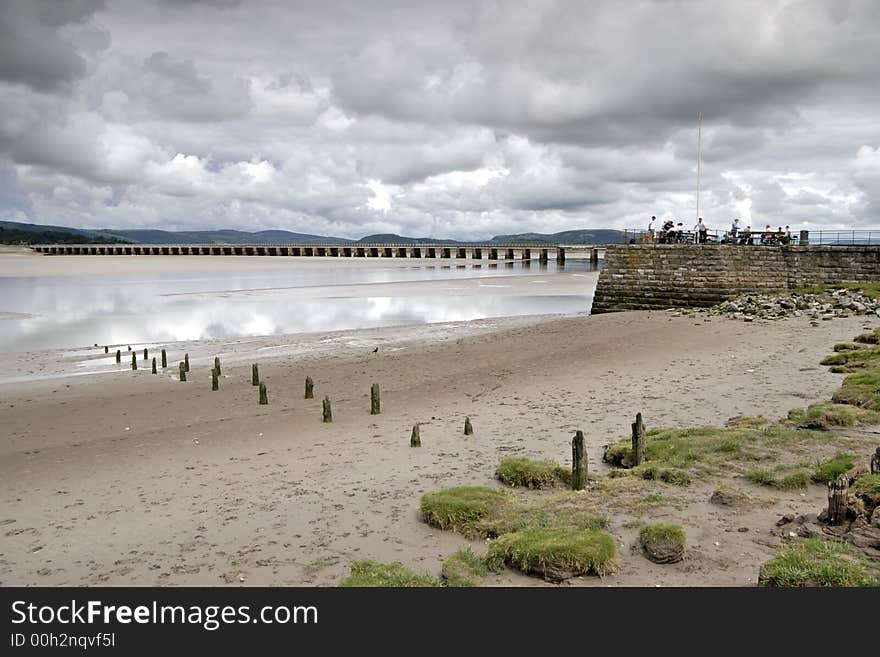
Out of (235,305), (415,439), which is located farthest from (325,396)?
(235,305)

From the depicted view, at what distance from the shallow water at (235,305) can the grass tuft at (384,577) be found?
23218mm

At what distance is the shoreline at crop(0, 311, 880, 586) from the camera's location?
7609mm

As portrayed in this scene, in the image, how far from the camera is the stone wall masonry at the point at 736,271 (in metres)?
34.1

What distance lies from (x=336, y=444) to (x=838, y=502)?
27.1ft

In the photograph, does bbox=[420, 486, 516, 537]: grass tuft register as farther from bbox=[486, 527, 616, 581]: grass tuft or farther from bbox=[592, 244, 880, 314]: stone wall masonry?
bbox=[592, 244, 880, 314]: stone wall masonry

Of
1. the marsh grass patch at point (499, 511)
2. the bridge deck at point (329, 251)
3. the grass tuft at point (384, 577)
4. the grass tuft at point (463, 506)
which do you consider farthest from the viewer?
the bridge deck at point (329, 251)

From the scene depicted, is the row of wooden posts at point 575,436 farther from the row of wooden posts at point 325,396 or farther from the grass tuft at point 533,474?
the grass tuft at point 533,474

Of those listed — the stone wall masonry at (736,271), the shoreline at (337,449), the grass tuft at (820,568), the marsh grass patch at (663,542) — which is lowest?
the shoreline at (337,449)

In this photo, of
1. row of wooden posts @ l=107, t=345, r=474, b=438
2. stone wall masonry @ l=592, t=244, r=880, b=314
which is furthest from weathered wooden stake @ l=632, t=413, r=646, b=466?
stone wall masonry @ l=592, t=244, r=880, b=314

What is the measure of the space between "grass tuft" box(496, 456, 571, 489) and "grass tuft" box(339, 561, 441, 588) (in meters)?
3.09

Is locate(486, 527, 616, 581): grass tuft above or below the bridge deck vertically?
below

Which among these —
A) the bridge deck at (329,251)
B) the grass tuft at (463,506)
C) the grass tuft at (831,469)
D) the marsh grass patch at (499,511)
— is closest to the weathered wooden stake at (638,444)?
the marsh grass patch at (499,511)

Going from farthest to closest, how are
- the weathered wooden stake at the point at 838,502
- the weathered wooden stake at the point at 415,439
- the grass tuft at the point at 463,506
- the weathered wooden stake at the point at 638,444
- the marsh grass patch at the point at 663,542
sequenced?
1. the weathered wooden stake at the point at 415,439
2. the weathered wooden stake at the point at 638,444
3. the grass tuft at the point at 463,506
4. the weathered wooden stake at the point at 838,502
5. the marsh grass patch at the point at 663,542

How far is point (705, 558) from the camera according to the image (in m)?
7.05
